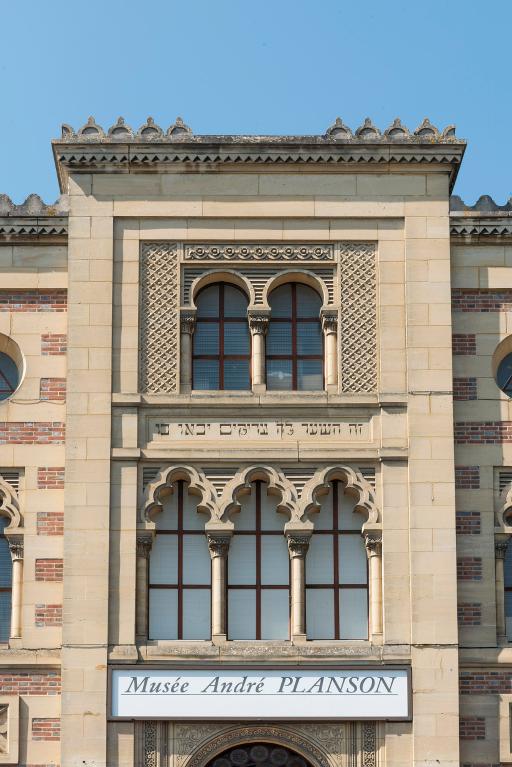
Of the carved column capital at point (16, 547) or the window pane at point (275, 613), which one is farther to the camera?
the carved column capital at point (16, 547)

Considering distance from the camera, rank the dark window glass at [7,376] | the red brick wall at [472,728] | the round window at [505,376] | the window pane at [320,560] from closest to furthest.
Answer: the red brick wall at [472,728], the window pane at [320,560], the dark window glass at [7,376], the round window at [505,376]

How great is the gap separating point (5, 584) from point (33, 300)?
16.2 ft

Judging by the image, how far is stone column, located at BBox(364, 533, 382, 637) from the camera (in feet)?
95.4

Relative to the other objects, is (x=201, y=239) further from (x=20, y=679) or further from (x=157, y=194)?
(x=20, y=679)

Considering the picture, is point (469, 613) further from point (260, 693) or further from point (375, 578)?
point (260, 693)

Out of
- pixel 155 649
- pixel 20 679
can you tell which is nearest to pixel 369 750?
pixel 155 649

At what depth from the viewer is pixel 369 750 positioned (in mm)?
28469

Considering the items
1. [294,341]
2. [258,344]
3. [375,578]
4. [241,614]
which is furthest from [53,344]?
[375,578]

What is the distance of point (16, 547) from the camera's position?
1166 inches

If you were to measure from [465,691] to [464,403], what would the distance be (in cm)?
486

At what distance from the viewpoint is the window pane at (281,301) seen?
101ft

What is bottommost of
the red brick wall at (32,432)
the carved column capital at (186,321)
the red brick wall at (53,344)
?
the red brick wall at (32,432)

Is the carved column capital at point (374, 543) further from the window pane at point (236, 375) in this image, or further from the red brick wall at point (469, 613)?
the window pane at point (236, 375)

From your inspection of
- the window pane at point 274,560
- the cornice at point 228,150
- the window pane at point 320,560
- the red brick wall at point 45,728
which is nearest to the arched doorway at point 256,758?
the red brick wall at point 45,728
